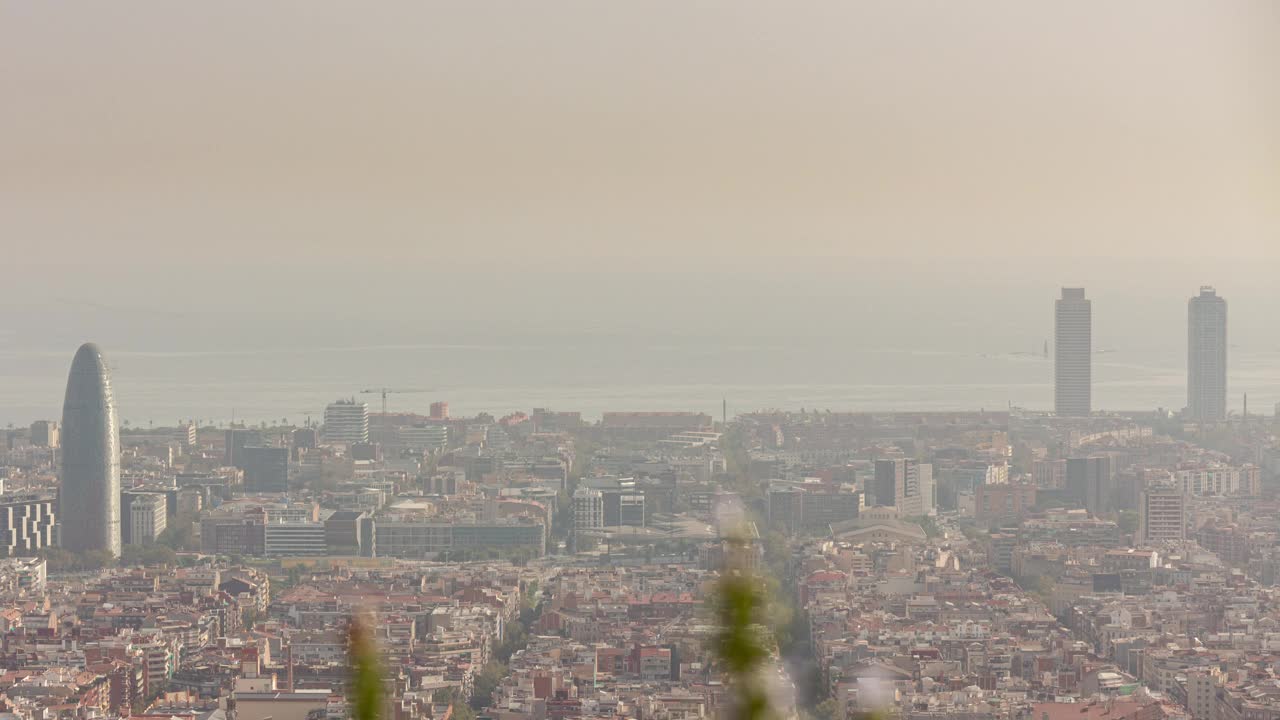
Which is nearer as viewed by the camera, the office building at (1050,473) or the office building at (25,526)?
the office building at (25,526)

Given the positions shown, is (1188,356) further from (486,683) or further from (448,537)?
(486,683)

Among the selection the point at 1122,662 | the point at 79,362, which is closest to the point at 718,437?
the point at 79,362

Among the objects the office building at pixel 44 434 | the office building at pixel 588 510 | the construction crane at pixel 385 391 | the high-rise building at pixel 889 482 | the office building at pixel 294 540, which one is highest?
the construction crane at pixel 385 391

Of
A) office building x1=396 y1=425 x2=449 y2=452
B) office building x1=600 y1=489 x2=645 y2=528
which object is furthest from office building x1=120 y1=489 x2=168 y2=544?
office building x1=396 y1=425 x2=449 y2=452

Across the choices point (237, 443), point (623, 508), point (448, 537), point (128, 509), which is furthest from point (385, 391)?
point (448, 537)

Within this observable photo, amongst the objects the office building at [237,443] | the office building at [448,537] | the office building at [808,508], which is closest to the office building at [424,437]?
the office building at [237,443]

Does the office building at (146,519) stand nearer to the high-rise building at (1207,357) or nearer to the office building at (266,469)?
the office building at (266,469)
